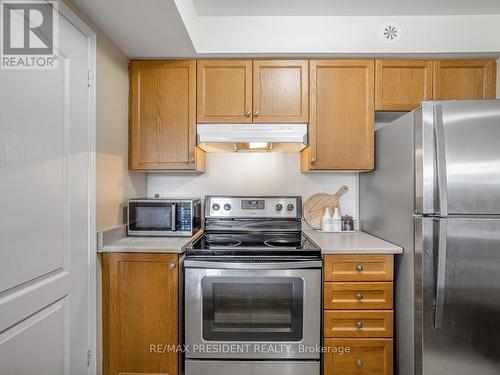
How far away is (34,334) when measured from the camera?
4.09ft

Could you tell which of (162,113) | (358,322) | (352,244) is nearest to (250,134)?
(162,113)

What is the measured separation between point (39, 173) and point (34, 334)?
26.2 inches

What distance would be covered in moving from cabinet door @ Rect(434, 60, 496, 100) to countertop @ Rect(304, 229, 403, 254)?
3.58 ft

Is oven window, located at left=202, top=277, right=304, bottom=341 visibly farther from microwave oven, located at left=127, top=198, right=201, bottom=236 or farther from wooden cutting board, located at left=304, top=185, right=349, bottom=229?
wooden cutting board, located at left=304, top=185, right=349, bottom=229

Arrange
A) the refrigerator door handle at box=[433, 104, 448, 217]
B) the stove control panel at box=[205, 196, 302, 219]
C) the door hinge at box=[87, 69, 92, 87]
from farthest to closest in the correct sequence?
the stove control panel at box=[205, 196, 302, 219], the door hinge at box=[87, 69, 92, 87], the refrigerator door handle at box=[433, 104, 448, 217]

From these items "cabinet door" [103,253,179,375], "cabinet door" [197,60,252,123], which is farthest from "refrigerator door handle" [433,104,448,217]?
"cabinet door" [103,253,179,375]

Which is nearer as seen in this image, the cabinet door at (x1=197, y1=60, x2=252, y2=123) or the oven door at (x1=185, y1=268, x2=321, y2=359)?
the oven door at (x1=185, y1=268, x2=321, y2=359)

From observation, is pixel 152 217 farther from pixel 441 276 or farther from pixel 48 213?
pixel 441 276

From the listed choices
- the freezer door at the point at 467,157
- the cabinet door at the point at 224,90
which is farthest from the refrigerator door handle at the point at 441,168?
the cabinet door at the point at 224,90

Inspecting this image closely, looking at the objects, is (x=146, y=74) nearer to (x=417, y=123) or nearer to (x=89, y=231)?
(x=89, y=231)

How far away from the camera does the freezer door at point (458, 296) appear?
149cm

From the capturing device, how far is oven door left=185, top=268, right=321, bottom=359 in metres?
1.76

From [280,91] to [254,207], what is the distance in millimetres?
884

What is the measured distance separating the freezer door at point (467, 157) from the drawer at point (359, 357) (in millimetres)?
860
